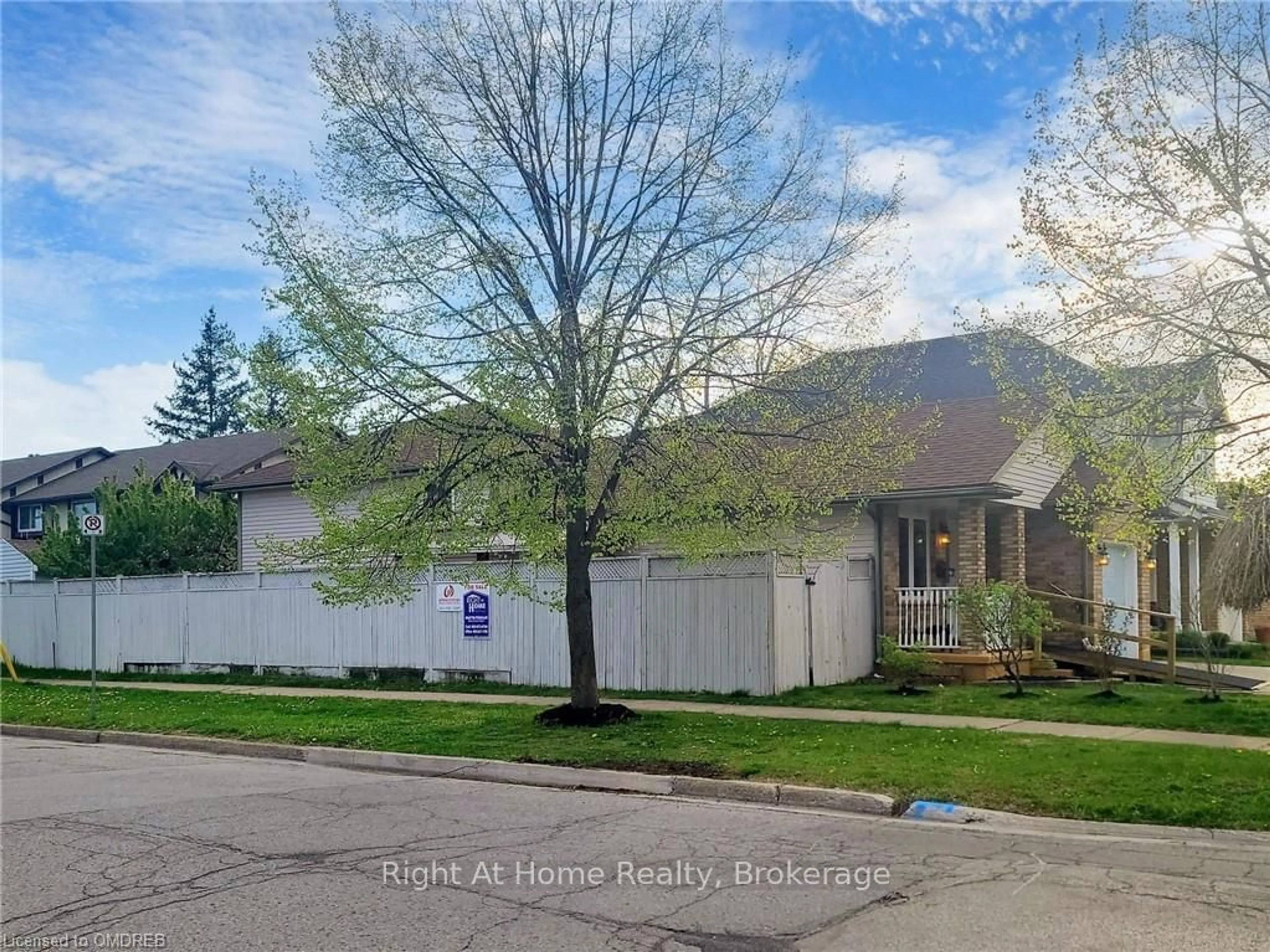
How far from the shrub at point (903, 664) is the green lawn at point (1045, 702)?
27 centimetres

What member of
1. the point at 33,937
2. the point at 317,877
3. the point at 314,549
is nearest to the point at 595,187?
the point at 314,549

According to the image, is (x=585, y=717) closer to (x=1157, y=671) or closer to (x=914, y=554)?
(x=914, y=554)

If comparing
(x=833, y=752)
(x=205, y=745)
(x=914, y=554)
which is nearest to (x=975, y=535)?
(x=914, y=554)

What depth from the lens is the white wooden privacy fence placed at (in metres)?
16.7

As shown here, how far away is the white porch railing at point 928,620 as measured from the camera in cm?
1914

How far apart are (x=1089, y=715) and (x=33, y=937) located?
11390 millimetres

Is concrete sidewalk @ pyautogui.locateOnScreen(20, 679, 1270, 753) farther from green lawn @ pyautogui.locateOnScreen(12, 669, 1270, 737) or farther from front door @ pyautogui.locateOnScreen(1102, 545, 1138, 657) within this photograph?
front door @ pyautogui.locateOnScreen(1102, 545, 1138, 657)

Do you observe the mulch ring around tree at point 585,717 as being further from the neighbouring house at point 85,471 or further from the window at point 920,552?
the neighbouring house at point 85,471

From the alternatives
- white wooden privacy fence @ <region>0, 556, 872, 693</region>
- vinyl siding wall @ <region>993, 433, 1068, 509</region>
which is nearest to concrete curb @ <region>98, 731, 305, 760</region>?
white wooden privacy fence @ <region>0, 556, 872, 693</region>

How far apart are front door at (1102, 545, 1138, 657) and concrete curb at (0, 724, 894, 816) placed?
13635 mm

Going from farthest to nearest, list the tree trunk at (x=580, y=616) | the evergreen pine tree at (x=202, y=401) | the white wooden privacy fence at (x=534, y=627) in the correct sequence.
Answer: the evergreen pine tree at (x=202, y=401)
the white wooden privacy fence at (x=534, y=627)
the tree trunk at (x=580, y=616)

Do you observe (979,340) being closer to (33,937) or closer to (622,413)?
(622,413)

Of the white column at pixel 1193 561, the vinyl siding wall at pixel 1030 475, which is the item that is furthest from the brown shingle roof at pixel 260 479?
the white column at pixel 1193 561

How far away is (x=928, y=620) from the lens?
63.3 ft
